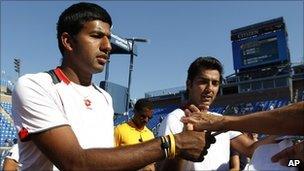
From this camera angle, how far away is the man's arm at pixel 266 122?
7.07 ft

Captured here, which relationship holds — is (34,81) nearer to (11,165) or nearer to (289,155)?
(289,155)

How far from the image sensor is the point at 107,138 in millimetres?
2607

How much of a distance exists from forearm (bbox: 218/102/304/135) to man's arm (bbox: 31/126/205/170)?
0.54m

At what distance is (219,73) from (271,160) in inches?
55.0

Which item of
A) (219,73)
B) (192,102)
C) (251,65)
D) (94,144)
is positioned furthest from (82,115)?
(251,65)

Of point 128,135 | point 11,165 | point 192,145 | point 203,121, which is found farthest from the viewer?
point 128,135

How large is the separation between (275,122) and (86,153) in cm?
110

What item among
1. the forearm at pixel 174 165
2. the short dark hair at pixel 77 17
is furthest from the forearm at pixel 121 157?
the short dark hair at pixel 77 17

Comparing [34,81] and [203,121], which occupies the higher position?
[34,81]

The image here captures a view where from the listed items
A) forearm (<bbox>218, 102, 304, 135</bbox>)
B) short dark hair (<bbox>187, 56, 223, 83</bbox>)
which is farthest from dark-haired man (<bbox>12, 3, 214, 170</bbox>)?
short dark hair (<bbox>187, 56, 223, 83</bbox>)

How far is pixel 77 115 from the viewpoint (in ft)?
7.97

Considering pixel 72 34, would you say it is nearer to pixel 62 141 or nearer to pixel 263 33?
pixel 62 141

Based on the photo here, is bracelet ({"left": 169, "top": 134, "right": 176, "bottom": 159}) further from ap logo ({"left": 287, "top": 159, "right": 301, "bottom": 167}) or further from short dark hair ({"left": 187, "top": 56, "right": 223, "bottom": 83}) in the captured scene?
short dark hair ({"left": 187, "top": 56, "right": 223, "bottom": 83})

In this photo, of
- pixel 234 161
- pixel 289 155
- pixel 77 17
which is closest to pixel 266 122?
pixel 289 155
